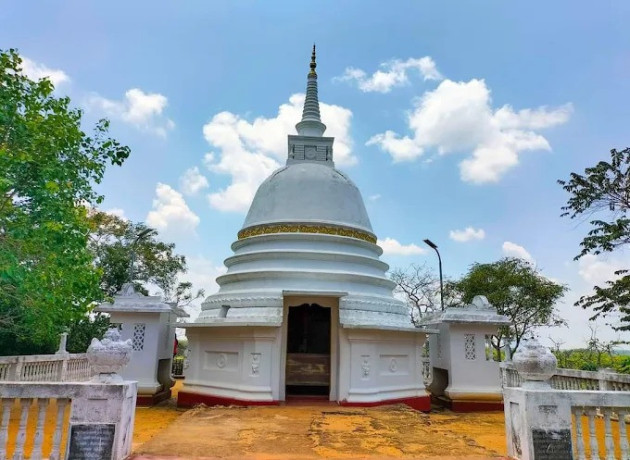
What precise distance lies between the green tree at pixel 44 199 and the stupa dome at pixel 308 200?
18.7 ft

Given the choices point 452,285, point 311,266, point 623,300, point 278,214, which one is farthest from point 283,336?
point 452,285

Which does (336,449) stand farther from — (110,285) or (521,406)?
(110,285)

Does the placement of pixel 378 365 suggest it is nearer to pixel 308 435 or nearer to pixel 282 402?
pixel 282 402

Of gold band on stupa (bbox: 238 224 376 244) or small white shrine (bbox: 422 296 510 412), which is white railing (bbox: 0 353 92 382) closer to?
gold band on stupa (bbox: 238 224 376 244)

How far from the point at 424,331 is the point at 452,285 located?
1873 cm

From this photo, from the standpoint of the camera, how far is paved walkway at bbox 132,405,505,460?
6.92 meters

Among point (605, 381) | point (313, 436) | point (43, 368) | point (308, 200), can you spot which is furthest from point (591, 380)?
point (43, 368)

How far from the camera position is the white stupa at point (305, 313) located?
481 inches

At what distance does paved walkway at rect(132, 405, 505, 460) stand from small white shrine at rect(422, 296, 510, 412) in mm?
2805

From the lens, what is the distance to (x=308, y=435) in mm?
8289

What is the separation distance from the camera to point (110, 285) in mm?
25938

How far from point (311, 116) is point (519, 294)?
17.4 meters

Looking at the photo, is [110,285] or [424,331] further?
[110,285]

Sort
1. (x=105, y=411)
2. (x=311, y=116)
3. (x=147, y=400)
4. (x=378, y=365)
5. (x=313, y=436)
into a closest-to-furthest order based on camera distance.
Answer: (x=105, y=411) < (x=313, y=436) < (x=378, y=365) < (x=147, y=400) < (x=311, y=116)
